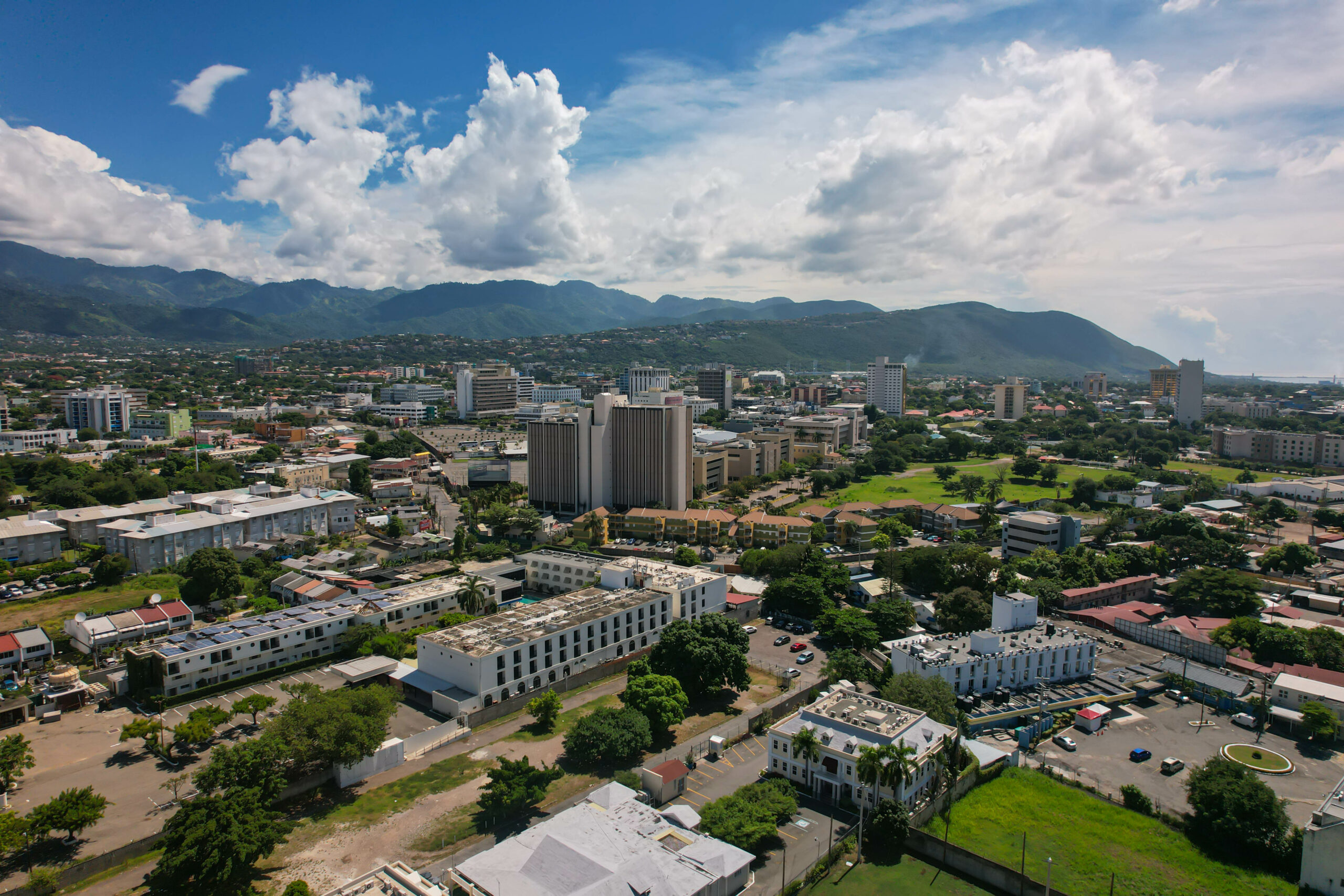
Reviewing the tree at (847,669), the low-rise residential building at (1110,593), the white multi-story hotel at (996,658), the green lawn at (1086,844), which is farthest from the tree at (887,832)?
the low-rise residential building at (1110,593)

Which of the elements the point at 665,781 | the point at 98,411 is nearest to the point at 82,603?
the point at 665,781

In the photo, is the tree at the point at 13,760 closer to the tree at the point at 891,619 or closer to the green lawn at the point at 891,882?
the green lawn at the point at 891,882

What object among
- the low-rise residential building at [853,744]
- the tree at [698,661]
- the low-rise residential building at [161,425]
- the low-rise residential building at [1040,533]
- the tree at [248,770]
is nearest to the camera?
the tree at [248,770]

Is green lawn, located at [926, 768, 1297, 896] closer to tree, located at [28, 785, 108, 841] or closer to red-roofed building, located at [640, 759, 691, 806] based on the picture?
red-roofed building, located at [640, 759, 691, 806]

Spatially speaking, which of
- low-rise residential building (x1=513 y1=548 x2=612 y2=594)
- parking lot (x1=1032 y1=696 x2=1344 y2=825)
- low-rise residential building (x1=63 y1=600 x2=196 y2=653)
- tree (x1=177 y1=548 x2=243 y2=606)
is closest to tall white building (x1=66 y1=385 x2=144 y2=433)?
tree (x1=177 y1=548 x2=243 y2=606)

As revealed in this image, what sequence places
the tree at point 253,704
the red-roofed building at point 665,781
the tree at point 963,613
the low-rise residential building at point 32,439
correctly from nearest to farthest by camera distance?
the red-roofed building at point 665,781, the tree at point 253,704, the tree at point 963,613, the low-rise residential building at point 32,439

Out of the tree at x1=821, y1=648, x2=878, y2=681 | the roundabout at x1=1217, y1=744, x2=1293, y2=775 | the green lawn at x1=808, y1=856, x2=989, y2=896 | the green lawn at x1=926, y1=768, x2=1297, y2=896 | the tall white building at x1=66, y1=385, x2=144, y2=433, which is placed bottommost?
the green lawn at x1=808, y1=856, x2=989, y2=896
